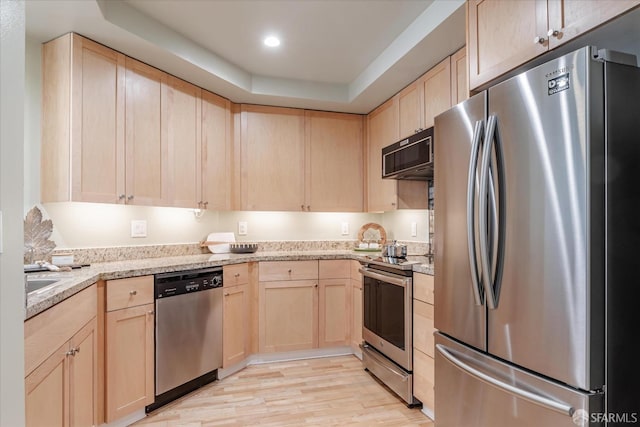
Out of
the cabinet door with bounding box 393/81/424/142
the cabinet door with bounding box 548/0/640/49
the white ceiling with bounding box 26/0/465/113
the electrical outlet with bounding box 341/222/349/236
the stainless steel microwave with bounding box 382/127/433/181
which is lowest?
the electrical outlet with bounding box 341/222/349/236

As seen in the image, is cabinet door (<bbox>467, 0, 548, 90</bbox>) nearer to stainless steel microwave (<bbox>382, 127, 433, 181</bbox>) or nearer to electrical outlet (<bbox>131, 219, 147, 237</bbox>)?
stainless steel microwave (<bbox>382, 127, 433, 181</bbox>)

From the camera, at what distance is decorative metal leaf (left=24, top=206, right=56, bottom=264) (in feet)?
7.06

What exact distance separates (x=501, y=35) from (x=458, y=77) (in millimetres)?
775

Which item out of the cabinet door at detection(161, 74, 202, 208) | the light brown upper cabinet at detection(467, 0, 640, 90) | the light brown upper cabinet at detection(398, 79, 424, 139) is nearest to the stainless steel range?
the light brown upper cabinet at detection(398, 79, 424, 139)

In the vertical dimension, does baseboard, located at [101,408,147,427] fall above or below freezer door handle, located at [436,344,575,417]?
below

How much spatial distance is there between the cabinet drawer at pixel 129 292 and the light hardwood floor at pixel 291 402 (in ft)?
2.40

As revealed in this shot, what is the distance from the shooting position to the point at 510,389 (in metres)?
1.37

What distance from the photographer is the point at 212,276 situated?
8.97 ft

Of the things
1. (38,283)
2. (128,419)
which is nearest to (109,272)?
(38,283)

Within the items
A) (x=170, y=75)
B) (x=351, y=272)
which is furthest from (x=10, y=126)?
(x=351, y=272)

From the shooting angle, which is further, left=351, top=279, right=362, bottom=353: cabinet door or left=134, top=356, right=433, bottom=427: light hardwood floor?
left=351, top=279, right=362, bottom=353: cabinet door

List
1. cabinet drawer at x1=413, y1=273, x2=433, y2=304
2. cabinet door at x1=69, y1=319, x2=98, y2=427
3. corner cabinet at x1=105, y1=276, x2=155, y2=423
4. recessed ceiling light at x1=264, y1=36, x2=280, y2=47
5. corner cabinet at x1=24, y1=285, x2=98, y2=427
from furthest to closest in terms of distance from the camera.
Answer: recessed ceiling light at x1=264, y1=36, x2=280, y2=47
cabinet drawer at x1=413, y1=273, x2=433, y2=304
corner cabinet at x1=105, y1=276, x2=155, y2=423
cabinet door at x1=69, y1=319, x2=98, y2=427
corner cabinet at x1=24, y1=285, x2=98, y2=427

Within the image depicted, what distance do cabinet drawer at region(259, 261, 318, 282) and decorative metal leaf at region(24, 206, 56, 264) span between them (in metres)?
1.50

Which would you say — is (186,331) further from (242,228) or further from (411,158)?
(411,158)
